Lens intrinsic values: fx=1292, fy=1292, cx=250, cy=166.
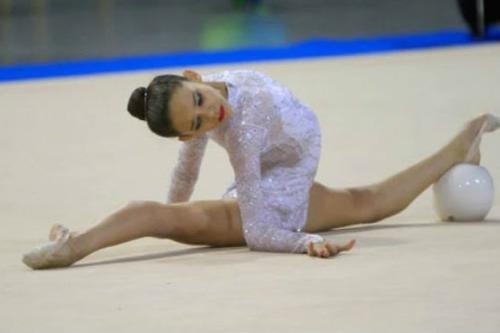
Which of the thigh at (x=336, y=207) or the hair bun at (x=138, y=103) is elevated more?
the hair bun at (x=138, y=103)

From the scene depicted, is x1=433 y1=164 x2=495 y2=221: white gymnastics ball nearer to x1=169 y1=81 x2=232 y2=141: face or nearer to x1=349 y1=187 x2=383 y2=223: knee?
x1=349 y1=187 x2=383 y2=223: knee

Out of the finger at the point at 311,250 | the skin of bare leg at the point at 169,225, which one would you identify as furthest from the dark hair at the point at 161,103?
the finger at the point at 311,250

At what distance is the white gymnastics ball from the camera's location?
15.4ft

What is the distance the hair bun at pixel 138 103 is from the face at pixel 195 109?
148 millimetres

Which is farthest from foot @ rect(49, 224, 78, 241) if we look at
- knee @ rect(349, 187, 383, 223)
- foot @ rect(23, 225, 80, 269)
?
knee @ rect(349, 187, 383, 223)

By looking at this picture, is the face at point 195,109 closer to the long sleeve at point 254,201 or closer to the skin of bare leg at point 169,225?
the long sleeve at point 254,201

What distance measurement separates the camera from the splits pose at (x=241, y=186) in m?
4.09

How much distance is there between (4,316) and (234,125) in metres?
1.09

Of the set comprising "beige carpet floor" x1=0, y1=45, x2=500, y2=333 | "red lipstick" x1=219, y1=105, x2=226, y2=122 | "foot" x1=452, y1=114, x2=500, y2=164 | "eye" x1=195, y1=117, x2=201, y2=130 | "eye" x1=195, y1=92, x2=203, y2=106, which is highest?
"eye" x1=195, y1=92, x2=203, y2=106

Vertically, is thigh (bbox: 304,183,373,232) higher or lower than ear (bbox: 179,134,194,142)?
lower

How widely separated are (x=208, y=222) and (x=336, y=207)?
54cm

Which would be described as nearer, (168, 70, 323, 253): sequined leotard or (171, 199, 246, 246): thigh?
(168, 70, 323, 253): sequined leotard

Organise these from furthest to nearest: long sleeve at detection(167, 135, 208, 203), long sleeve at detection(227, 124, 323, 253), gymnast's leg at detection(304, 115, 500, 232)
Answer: gymnast's leg at detection(304, 115, 500, 232) → long sleeve at detection(167, 135, 208, 203) → long sleeve at detection(227, 124, 323, 253)

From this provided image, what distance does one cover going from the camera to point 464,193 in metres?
4.70
